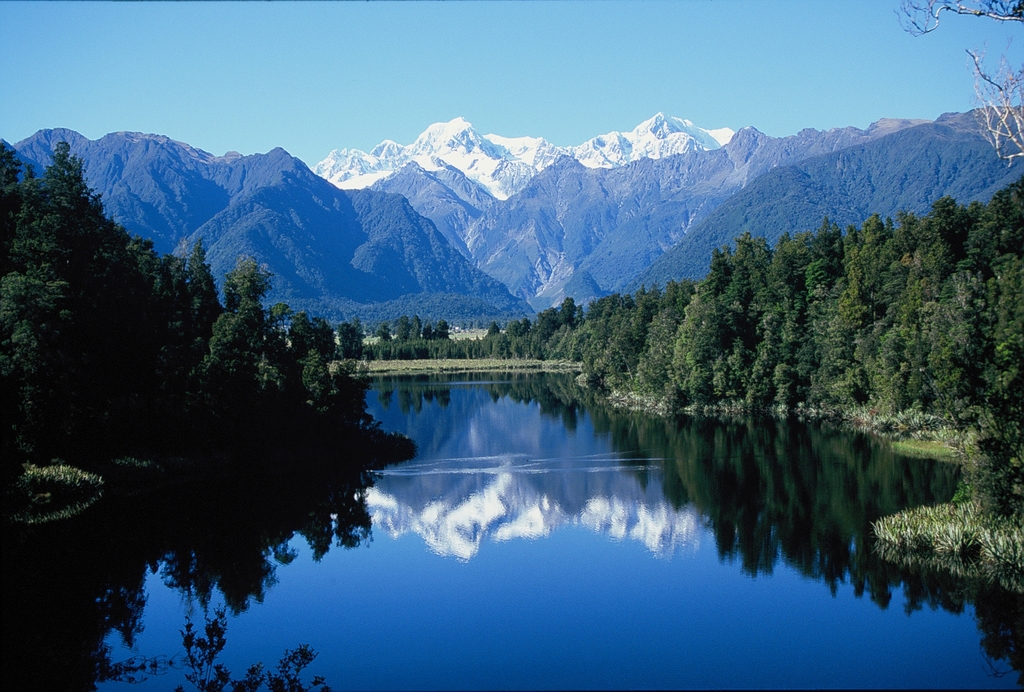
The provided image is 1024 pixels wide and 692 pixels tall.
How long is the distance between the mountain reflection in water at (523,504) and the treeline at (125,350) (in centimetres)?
985

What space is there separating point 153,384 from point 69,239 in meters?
9.96

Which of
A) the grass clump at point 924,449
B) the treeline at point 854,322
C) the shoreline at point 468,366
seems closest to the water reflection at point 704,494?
the grass clump at point 924,449

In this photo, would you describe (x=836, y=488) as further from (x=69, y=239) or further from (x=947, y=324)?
(x=69, y=239)

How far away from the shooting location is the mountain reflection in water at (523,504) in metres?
42.4

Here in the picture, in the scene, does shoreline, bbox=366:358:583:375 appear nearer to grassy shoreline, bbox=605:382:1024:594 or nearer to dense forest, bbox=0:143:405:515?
dense forest, bbox=0:143:405:515

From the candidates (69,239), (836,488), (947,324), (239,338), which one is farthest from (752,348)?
(69,239)

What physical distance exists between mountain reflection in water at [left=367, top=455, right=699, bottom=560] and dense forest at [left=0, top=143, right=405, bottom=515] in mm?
9449

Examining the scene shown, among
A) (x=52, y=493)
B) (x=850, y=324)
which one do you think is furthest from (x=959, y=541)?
(x=850, y=324)

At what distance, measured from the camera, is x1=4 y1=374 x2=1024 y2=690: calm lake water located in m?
26.0

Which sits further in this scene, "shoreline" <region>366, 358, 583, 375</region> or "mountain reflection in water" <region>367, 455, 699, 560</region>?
"shoreline" <region>366, 358, 583, 375</region>

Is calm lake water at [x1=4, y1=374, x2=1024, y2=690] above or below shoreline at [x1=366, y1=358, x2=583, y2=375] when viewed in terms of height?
below

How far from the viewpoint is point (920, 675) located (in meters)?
24.8

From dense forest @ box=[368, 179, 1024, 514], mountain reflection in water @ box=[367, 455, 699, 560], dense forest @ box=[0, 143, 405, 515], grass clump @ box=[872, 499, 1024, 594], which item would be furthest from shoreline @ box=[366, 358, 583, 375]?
grass clump @ box=[872, 499, 1024, 594]

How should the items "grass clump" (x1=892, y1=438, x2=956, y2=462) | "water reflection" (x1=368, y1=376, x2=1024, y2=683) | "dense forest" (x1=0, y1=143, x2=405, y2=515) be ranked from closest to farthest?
"water reflection" (x1=368, y1=376, x2=1024, y2=683)
"dense forest" (x1=0, y1=143, x2=405, y2=515)
"grass clump" (x1=892, y1=438, x2=956, y2=462)
